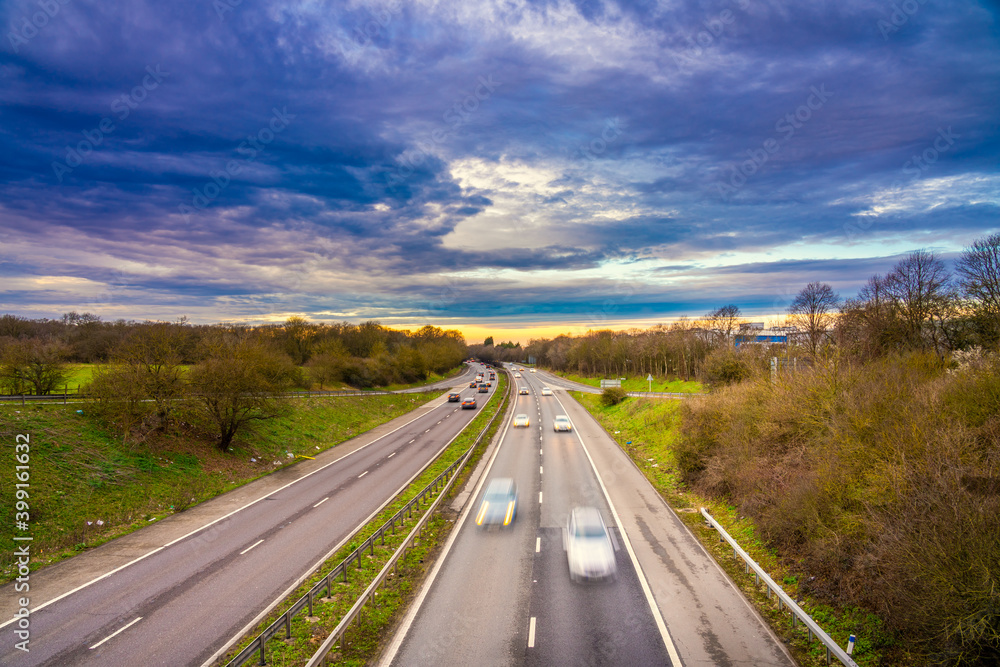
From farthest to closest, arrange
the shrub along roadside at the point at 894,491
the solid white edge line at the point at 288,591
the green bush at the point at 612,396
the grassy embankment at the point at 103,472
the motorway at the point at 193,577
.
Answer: the green bush at the point at 612,396 → the grassy embankment at the point at 103,472 → the motorway at the point at 193,577 → the solid white edge line at the point at 288,591 → the shrub along roadside at the point at 894,491

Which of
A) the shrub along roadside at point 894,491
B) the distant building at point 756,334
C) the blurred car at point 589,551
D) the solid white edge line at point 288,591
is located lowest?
the solid white edge line at point 288,591

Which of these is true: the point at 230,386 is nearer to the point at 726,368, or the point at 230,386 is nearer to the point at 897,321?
the point at 726,368

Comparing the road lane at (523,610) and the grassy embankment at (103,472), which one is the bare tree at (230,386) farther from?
the road lane at (523,610)

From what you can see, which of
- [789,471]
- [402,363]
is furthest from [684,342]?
[789,471]

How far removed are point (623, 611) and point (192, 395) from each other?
26.9 meters

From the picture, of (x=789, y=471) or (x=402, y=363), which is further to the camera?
(x=402, y=363)

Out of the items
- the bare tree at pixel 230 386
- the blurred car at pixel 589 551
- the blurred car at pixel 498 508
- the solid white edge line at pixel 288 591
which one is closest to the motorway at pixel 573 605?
the blurred car at pixel 589 551

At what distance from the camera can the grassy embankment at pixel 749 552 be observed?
31.7ft

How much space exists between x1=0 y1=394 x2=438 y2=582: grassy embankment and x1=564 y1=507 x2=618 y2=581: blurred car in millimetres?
16850

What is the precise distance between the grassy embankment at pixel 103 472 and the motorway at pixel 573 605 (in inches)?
527

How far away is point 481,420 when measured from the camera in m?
46.6

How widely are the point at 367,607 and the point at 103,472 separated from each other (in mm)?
16859

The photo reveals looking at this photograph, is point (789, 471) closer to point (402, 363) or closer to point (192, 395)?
point (192, 395)

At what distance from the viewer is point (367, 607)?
11.5 m
